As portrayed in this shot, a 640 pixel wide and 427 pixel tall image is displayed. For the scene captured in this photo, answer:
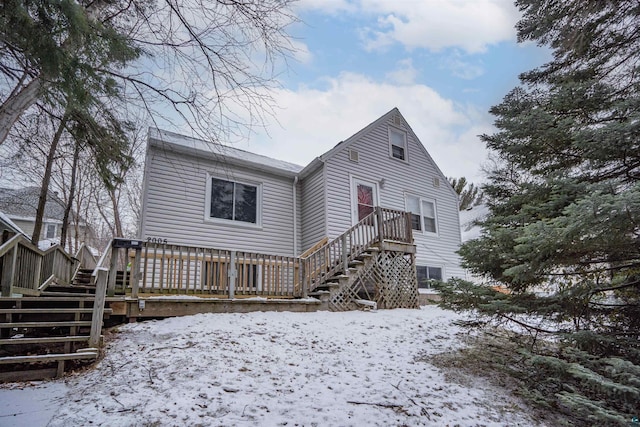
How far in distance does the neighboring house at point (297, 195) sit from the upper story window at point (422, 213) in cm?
4

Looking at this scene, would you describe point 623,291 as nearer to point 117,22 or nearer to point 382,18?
point 382,18

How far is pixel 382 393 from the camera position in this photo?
3.51m

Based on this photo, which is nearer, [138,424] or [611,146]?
[138,424]

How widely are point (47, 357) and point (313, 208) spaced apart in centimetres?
783

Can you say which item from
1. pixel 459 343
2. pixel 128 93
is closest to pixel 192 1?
pixel 128 93

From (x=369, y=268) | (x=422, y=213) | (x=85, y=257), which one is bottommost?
(x=369, y=268)

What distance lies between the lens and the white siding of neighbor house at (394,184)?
10.7 m

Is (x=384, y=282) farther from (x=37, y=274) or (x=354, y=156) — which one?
(x=37, y=274)

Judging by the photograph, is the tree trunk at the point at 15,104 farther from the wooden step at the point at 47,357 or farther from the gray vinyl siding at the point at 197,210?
the gray vinyl siding at the point at 197,210

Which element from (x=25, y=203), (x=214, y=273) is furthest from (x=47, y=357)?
(x=25, y=203)

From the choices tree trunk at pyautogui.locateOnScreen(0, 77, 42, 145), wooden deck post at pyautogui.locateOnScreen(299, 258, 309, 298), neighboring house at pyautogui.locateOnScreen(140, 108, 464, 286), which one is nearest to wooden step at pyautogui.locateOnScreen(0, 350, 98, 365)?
tree trunk at pyautogui.locateOnScreen(0, 77, 42, 145)

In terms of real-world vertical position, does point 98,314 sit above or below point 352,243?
below

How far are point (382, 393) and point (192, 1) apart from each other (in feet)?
13.7

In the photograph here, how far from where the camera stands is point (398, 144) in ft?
43.0
